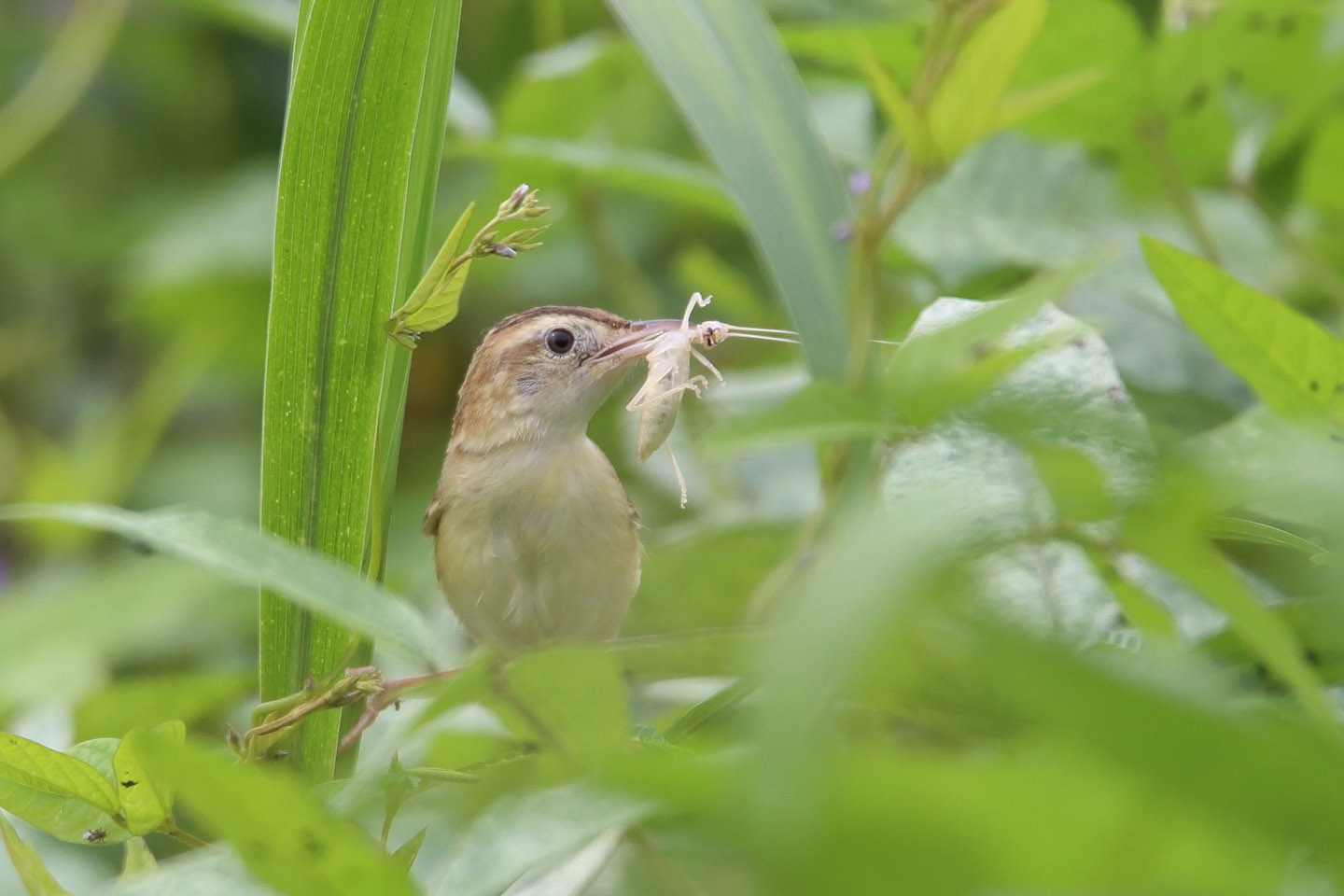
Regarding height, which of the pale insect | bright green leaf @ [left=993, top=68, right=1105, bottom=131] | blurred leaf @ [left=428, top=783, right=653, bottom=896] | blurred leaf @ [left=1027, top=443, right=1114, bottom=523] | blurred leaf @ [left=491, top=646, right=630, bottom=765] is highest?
blurred leaf @ [left=1027, top=443, right=1114, bottom=523]

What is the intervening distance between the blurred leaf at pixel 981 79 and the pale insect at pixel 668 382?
29 centimetres

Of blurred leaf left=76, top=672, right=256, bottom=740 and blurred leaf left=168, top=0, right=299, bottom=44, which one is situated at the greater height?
blurred leaf left=168, top=0, right=299, bottom=44

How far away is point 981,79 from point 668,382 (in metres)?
0.49

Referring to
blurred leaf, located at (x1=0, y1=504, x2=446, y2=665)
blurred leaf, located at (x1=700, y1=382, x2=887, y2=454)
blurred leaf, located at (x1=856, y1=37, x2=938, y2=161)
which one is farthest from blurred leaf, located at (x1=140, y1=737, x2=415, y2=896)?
blurred leaf, located at (x1=856, y1=37, x2=938, y2=161)

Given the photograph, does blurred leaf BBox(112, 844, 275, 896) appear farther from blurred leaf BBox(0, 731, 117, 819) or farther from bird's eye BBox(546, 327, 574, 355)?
bird's eye BBox(546, 327, 574, 355)

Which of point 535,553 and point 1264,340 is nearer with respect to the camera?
point 1264,340

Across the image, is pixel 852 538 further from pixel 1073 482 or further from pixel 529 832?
pixel 529 832

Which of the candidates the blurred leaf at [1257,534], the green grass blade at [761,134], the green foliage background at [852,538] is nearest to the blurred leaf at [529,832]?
the green foliage background at [852,538]

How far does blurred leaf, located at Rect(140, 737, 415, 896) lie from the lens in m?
0.74

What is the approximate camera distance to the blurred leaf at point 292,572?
2.73ft

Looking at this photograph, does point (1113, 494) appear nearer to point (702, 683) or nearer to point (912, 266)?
point (702, 683)

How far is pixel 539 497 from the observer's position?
226 centimetres

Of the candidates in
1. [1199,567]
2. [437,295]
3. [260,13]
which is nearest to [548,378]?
[260,13]

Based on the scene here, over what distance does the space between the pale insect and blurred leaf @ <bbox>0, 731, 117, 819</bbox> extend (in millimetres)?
639
